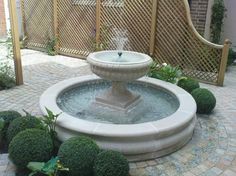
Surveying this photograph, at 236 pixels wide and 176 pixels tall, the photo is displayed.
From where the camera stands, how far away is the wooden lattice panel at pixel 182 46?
21.1 feet

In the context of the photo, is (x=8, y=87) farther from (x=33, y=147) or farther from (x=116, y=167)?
(x=116, y=167)

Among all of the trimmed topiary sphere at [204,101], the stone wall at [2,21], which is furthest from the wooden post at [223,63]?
the stone wall at [2,21]

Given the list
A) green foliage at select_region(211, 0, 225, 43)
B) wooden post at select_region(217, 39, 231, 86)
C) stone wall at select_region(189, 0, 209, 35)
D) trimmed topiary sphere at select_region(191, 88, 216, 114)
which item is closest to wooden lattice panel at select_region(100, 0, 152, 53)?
stone wall at select_region(189, 0, 209, 35)

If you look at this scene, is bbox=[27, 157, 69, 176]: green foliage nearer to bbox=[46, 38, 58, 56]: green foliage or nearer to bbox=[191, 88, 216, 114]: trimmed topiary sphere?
bbox=[191, 88, 216, 114]: trimmed topiary sphere

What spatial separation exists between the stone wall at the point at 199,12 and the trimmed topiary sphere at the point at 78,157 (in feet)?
19.9

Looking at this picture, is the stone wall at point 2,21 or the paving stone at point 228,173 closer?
the paving stone at point 228,173

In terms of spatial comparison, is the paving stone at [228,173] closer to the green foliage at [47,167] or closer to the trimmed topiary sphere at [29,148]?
the green foliage at [47,167]

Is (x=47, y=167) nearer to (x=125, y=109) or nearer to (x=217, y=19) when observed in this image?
(x=125, y=109)

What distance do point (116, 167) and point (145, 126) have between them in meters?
0.79

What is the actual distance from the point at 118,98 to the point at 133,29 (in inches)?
145

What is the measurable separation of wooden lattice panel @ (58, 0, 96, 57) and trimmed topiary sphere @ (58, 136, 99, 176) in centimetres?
574

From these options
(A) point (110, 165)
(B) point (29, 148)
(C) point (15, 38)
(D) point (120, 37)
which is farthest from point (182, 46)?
(B) point (29, 148)

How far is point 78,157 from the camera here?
2744 millimetres

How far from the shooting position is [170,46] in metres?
7.00
